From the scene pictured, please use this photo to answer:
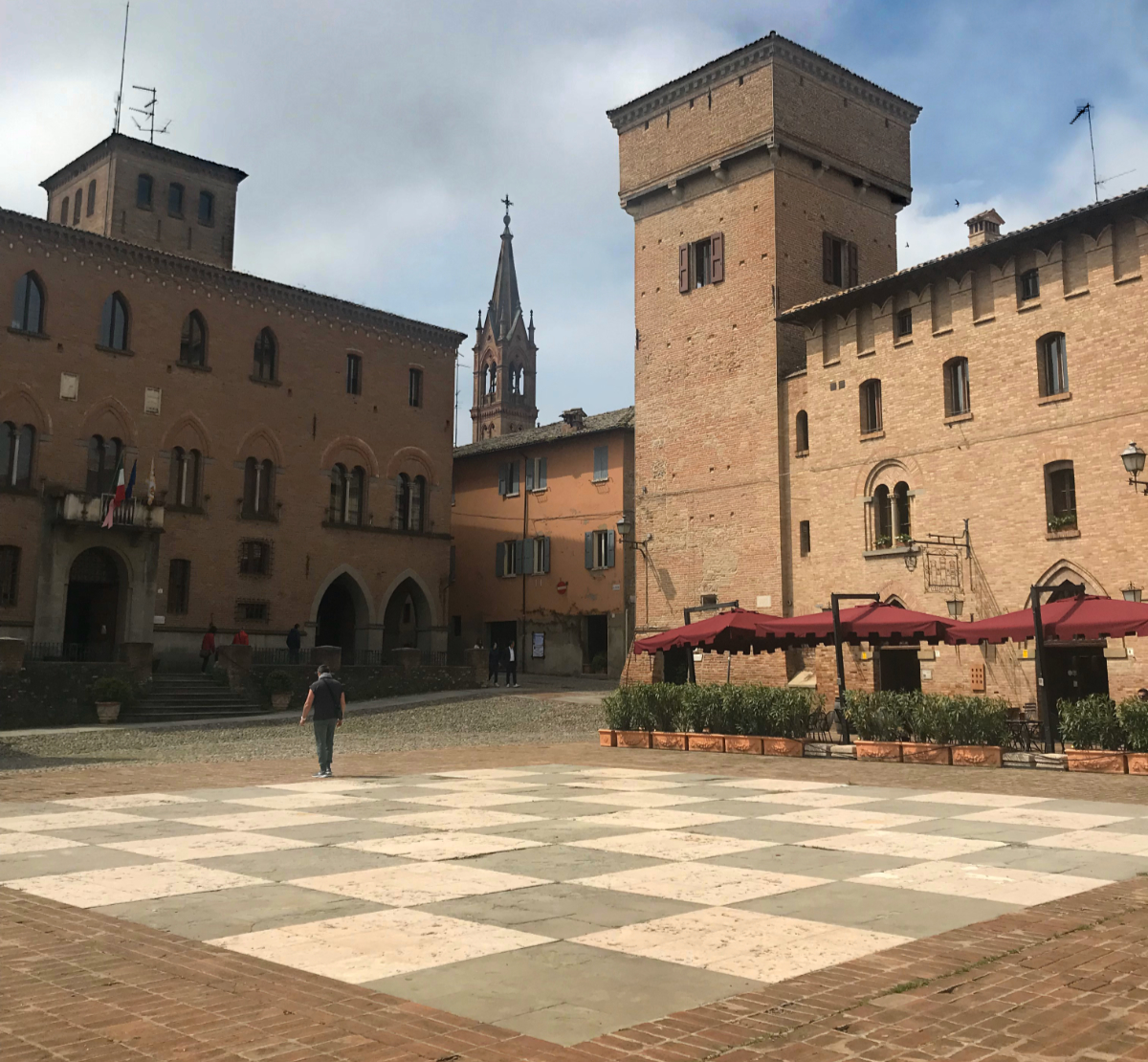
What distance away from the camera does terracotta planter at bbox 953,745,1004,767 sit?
17203mm

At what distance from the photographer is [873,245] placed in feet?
118

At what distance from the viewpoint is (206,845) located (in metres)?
9.49

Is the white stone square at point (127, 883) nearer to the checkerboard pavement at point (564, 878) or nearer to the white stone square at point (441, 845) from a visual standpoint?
the checkerboard pavement at point (564, 878)

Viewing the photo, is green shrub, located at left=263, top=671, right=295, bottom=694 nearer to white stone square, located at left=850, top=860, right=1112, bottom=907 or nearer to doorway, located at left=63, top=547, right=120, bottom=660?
doorway, located at left=63, top=547, right=120, bottom=660

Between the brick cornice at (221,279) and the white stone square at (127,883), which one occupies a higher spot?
A: the brick cornice at (221,279)

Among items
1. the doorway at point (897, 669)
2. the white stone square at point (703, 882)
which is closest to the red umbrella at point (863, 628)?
the doorway at point (897, 669)

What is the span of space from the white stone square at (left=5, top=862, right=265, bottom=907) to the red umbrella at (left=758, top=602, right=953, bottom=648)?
14.8 meters

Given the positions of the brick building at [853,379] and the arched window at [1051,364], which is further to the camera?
the arched window at [1051,364]

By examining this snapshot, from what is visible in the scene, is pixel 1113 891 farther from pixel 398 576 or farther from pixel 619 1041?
pixel 398 576

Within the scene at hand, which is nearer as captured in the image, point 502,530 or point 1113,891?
point 1113,891

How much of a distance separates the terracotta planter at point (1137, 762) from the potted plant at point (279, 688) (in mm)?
22388

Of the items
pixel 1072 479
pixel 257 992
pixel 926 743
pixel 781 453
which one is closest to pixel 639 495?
pixel 781 453

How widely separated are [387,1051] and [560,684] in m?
35.2

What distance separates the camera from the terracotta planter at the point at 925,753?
17656 mm
